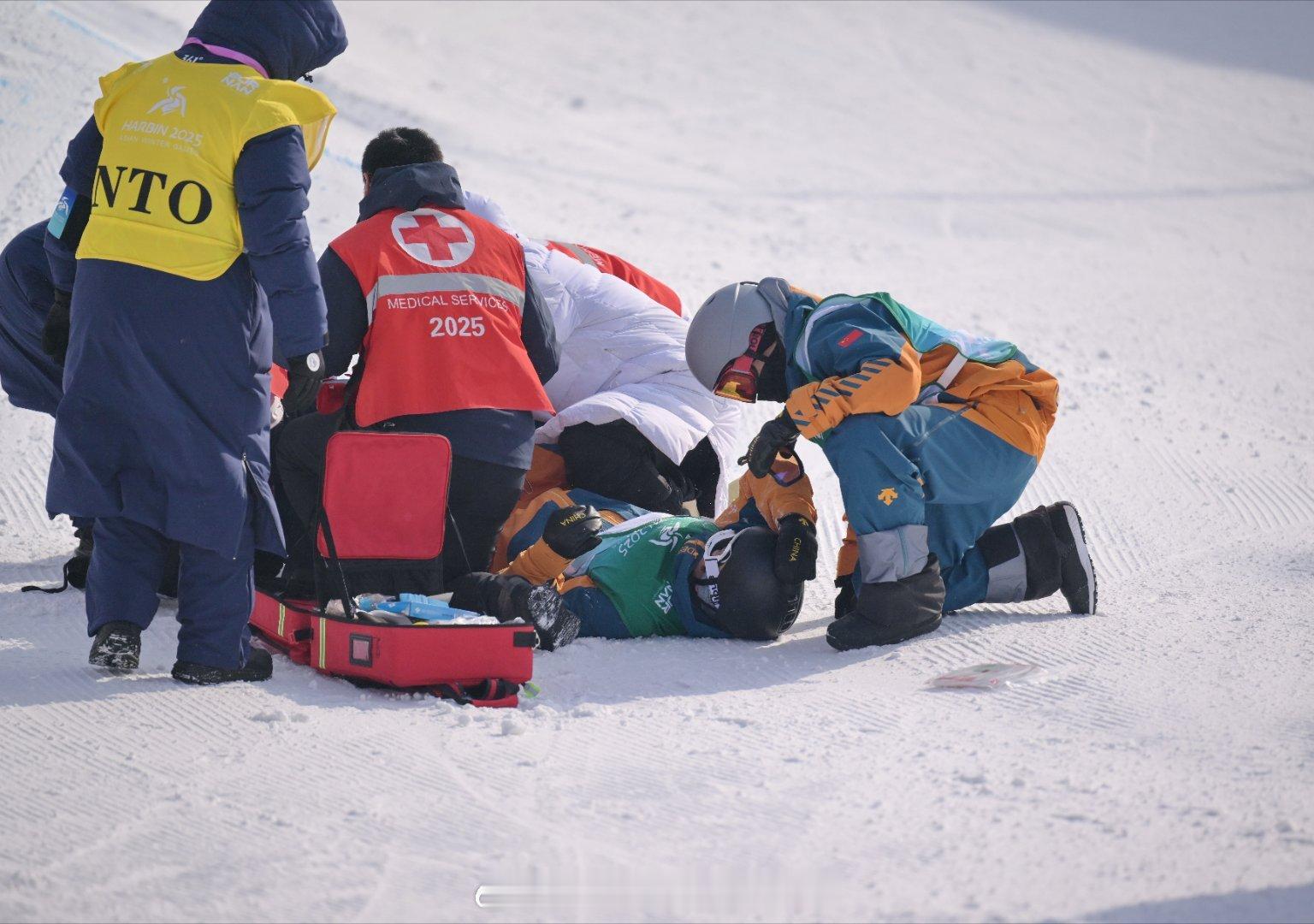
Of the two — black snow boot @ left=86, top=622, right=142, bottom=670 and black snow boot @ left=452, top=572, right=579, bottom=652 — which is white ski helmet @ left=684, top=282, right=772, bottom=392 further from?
black snow boot @ left=86, top=622, right=142, bottom=670

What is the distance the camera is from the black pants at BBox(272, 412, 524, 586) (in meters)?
3.81

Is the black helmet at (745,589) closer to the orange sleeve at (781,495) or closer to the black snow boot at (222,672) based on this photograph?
the orange sleeve at (781,495)

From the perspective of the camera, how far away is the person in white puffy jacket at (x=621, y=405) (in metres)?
4.36

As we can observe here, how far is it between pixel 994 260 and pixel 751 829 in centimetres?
692

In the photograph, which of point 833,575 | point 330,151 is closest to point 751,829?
point 833,575

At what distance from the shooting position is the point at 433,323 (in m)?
3.72

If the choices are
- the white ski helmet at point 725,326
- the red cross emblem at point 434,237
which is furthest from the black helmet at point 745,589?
the red cross emblem at point 434,237

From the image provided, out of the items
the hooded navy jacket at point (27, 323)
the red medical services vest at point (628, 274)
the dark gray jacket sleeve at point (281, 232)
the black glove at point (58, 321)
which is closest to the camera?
the dark gray jacket sleeve at point (281, 232)

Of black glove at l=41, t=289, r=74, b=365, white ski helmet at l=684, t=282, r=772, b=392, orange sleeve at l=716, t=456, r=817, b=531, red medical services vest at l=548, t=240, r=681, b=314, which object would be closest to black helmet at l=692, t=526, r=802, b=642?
orange sleeve at l=716, t=456, r=817, b=531

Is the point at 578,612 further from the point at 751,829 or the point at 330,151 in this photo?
the point at 330,151

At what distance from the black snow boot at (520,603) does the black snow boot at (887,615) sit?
2.26 ft

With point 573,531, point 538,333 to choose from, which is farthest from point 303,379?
point 573,531

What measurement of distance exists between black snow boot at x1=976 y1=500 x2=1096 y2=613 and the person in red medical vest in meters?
1.33

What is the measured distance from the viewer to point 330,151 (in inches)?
308
